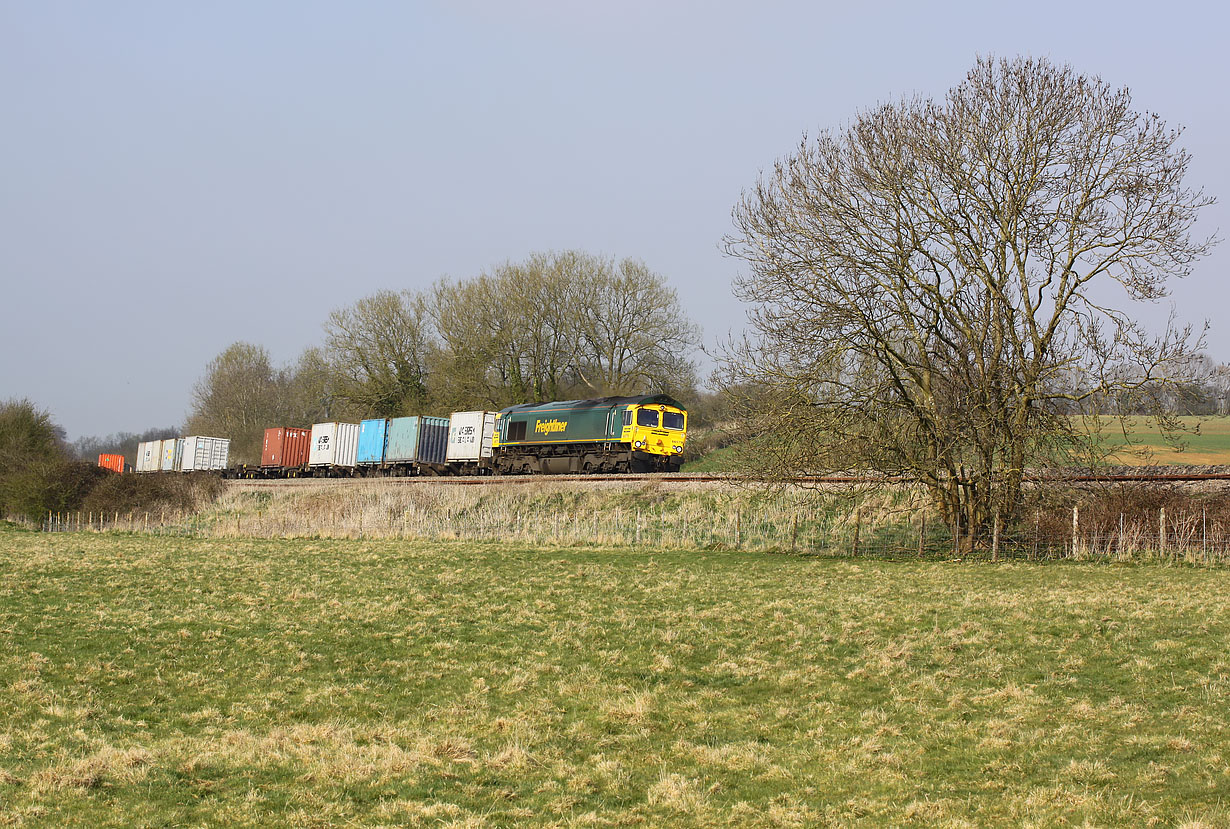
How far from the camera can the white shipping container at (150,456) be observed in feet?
219

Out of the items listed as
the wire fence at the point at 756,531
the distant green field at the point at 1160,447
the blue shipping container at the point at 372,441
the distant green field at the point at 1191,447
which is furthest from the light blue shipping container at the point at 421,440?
the distant green field at the point at 1191,447

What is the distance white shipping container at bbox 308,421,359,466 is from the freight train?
54 millimetres

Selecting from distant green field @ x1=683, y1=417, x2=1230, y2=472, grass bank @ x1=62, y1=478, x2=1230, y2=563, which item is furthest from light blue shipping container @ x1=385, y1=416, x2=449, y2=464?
distant green field @ x1=683, y1=417, x2=1230, y2=472

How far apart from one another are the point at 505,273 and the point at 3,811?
180 ft

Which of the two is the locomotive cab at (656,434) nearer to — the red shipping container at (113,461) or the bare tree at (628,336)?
the bare tree at (628,336)

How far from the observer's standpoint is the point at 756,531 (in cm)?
2538

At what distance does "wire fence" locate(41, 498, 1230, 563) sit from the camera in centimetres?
1962

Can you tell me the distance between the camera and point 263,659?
11789 mm

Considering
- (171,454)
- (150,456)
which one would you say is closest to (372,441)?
(171,454)

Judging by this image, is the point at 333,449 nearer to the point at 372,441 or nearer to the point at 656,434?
the point at 372,441

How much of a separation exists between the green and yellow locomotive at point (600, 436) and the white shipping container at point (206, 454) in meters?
26.9

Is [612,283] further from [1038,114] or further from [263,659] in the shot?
[263,659]

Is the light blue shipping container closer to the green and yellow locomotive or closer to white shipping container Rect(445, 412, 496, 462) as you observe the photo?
white shipping container Rect(445, 412, 496, 462)

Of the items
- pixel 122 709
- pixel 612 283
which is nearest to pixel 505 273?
pixel 612 283
